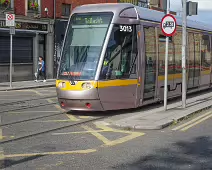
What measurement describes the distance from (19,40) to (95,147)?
1864 centimetres

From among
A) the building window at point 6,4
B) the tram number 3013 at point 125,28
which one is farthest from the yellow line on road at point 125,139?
the building window at point 6,4

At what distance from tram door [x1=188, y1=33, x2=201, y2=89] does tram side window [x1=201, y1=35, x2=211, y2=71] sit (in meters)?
0.62

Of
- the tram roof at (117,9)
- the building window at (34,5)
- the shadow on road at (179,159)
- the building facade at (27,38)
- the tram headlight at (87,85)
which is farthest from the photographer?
the building window at (34,5)

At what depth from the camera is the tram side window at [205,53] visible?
17.2 metres

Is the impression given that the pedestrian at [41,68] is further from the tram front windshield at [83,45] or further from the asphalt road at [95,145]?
the asphalt road at [95,145]

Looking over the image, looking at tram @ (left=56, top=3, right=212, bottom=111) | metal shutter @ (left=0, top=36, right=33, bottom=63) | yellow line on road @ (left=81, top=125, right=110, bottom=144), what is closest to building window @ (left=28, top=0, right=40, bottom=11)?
metal shutter @ (left=0, top=36, right=33, bottom=63)

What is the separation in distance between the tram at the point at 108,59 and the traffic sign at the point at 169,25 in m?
0.65

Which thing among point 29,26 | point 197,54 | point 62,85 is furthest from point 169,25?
point 29,26

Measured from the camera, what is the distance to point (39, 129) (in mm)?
9141

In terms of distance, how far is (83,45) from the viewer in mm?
A: 10984

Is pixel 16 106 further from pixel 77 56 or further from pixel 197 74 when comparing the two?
pixel 197 74

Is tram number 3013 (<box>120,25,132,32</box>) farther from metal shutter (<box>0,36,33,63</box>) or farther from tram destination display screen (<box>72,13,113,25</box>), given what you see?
metal shutter (<box>0,36,33,63</box>)

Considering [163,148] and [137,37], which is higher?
[137,37]

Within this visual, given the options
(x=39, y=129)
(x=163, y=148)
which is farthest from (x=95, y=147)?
(x=39, y=129)
